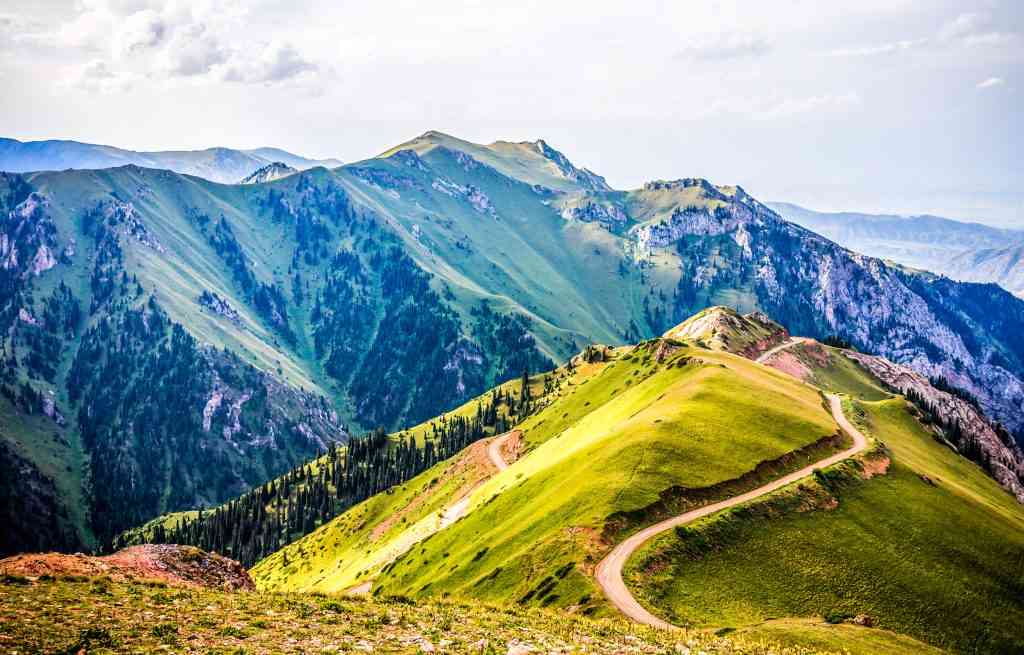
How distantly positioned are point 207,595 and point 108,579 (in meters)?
6.90

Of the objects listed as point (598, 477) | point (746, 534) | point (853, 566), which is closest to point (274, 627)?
point (746, 534)

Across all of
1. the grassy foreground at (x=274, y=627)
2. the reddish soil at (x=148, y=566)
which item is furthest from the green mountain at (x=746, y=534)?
the reddish soil at (x=148, y=566)

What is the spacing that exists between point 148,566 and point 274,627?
2024cm

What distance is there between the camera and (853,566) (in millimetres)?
68938

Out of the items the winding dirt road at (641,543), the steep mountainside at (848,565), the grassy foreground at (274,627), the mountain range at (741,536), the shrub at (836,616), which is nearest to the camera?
the grassy foreground at (274,627)

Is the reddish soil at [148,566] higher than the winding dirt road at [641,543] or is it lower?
higher

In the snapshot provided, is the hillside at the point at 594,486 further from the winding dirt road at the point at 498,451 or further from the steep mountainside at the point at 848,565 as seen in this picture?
the steep mountainside at the point at 848,565

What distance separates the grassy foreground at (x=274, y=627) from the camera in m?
35.8

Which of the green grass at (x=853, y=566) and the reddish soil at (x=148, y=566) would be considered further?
the green grass at (x=853, y=566)

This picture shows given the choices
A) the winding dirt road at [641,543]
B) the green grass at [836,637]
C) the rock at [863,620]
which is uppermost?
the winding dirt road at [641,543]

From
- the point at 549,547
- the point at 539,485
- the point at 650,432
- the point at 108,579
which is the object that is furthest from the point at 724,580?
the point at 108,579

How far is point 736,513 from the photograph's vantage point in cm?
7462

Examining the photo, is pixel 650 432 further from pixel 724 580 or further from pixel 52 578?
pixel 52 578

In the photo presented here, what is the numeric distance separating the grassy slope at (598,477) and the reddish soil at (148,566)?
27.5 meters
